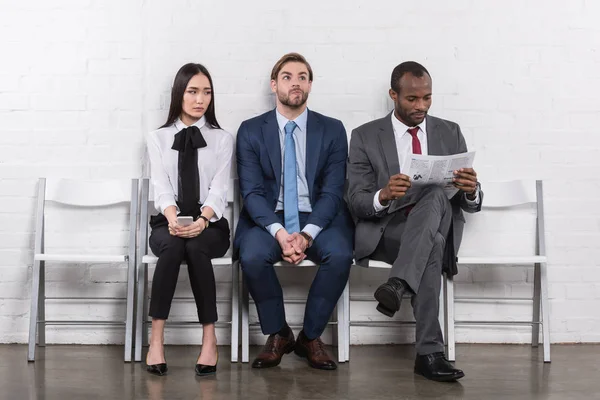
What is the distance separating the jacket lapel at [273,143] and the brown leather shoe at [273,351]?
75cm

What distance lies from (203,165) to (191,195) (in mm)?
165

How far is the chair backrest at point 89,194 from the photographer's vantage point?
4.01 metres

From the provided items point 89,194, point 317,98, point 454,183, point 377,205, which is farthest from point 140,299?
point 454,183

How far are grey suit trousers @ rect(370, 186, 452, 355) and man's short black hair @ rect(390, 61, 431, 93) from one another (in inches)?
A: 24.3

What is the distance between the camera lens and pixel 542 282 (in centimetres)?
396

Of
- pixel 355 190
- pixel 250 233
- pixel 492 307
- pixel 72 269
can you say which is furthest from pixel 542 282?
pixel 72 269

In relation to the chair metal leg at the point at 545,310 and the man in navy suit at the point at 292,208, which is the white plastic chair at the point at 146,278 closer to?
the man in navy suit at the point at 292,208

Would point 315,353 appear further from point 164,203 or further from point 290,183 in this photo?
point 164,203

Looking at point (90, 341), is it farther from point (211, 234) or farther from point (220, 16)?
point (220, 16)

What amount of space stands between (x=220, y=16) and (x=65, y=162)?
1101 millimetres

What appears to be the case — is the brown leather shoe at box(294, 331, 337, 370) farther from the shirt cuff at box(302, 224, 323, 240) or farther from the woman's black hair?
the woman's black hair

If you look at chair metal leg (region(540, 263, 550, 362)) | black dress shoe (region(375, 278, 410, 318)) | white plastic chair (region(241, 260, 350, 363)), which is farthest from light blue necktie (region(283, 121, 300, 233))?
chair metal leg (region(540, 263, 550, 362))

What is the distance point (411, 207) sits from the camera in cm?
373

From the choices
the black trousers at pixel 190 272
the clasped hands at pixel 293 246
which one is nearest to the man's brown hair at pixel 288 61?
the clasped hands at pixel 293 246
